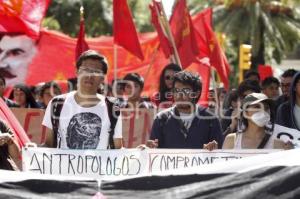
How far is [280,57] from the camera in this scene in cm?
3341

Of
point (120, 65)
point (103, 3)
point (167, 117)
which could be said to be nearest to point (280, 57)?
point (103, 3)

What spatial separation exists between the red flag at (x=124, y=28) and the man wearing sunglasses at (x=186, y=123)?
15.6 feet

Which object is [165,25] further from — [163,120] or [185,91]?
[185,91]

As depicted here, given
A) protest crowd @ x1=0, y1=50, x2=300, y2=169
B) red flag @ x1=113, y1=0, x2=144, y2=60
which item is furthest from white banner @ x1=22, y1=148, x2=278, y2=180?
red flag @ x1=113, y1=0, x2=144, y2=60

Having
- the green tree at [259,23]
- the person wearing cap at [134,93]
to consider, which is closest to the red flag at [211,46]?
the person wearing cap at [134,93]

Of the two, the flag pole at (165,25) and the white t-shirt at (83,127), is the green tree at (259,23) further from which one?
the white t-shirt at (83,127)

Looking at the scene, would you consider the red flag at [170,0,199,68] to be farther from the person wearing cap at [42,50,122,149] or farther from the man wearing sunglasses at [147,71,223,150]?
the person wearing cap at [42,50,122,149]

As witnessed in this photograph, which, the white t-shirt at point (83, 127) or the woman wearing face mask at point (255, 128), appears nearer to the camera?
the white t-shirt at point (83, 127)

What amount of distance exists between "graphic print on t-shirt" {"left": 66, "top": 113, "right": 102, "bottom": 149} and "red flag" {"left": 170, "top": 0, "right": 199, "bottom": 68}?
18.3 feet

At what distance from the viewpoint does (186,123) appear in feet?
20.6

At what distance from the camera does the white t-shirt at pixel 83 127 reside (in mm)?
5785

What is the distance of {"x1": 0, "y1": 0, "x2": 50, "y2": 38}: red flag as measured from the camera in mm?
10578

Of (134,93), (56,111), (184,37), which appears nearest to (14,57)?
(184,37)

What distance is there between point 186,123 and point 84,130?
852 millimetres
